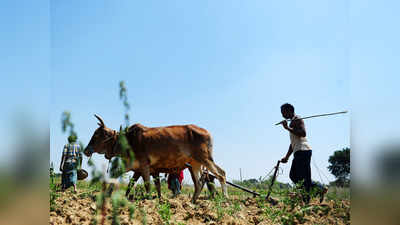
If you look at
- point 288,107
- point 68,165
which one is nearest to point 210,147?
point 288,107

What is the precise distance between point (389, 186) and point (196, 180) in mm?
4038

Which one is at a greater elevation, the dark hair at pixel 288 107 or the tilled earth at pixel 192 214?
the dark hair at pixel 288 107

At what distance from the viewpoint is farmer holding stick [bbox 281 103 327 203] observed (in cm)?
501

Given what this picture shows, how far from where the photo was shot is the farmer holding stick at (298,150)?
5008mm

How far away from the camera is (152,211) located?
3.92 meters

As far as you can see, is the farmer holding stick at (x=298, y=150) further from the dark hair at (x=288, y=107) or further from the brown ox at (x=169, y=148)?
the brown ox at (x=169, y=148)

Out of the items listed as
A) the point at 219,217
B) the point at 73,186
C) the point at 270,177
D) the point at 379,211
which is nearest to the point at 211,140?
the point at 270,177

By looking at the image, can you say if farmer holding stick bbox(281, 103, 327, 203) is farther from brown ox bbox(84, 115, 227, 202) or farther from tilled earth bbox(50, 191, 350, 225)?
brown ox bbox(84, 115, 227, 202)

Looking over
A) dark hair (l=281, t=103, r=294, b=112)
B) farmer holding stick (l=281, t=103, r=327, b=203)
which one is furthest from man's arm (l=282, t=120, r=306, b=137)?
dark hair (l=281, t=103, r=294, b=112)

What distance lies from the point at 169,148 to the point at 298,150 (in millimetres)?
2085

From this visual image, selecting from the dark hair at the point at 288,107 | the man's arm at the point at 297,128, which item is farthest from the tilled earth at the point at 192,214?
the dark hair at the point at 288,107

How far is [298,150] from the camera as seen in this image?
5172mm

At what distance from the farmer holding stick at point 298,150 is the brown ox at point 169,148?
121 centimetres

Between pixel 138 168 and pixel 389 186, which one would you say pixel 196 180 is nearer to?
pixel 138 168
